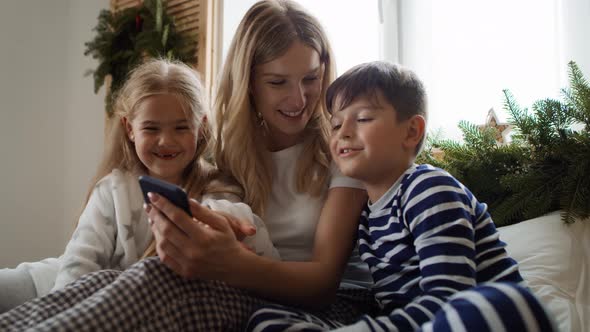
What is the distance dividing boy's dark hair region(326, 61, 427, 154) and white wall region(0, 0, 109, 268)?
3075mm

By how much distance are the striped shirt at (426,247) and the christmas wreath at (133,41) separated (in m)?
2.26

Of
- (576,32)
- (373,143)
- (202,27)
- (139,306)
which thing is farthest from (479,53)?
Answer: (139,306)

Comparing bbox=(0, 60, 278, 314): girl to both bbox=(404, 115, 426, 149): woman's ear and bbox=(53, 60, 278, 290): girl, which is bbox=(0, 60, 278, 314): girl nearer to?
bbox=(53, 60, 278, 290): girl

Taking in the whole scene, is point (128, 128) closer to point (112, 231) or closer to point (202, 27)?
point (112, 231)

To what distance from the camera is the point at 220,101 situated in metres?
1.45

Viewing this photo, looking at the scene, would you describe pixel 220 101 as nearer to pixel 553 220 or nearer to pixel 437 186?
pixel 437 186

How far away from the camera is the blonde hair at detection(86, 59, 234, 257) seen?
4.46 ft

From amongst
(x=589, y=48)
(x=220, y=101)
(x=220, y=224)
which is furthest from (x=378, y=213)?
(x=589, y=48)

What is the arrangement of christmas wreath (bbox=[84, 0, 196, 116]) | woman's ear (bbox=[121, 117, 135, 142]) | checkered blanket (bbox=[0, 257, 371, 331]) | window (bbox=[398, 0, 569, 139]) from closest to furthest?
checkered blanket (bbox=[0, 257, 371, 331]), woman's ear (bbox=[121, 117, 135, 142]), window (bbox=[398, 0, 569, 139]), christmas wreath (bbox=[84, 0, 196, 116])

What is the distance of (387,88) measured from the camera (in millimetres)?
1066

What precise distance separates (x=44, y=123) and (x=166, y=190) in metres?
3.42

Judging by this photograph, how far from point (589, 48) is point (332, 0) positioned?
4.42ft

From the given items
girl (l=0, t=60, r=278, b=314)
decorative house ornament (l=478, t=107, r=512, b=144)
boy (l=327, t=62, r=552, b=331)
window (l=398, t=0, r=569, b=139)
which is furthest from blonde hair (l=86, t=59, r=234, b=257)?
window (l=398, t=0, r=569, b=139)

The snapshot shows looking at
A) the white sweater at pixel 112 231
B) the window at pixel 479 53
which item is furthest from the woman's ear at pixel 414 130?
the window at pixel 479 53
